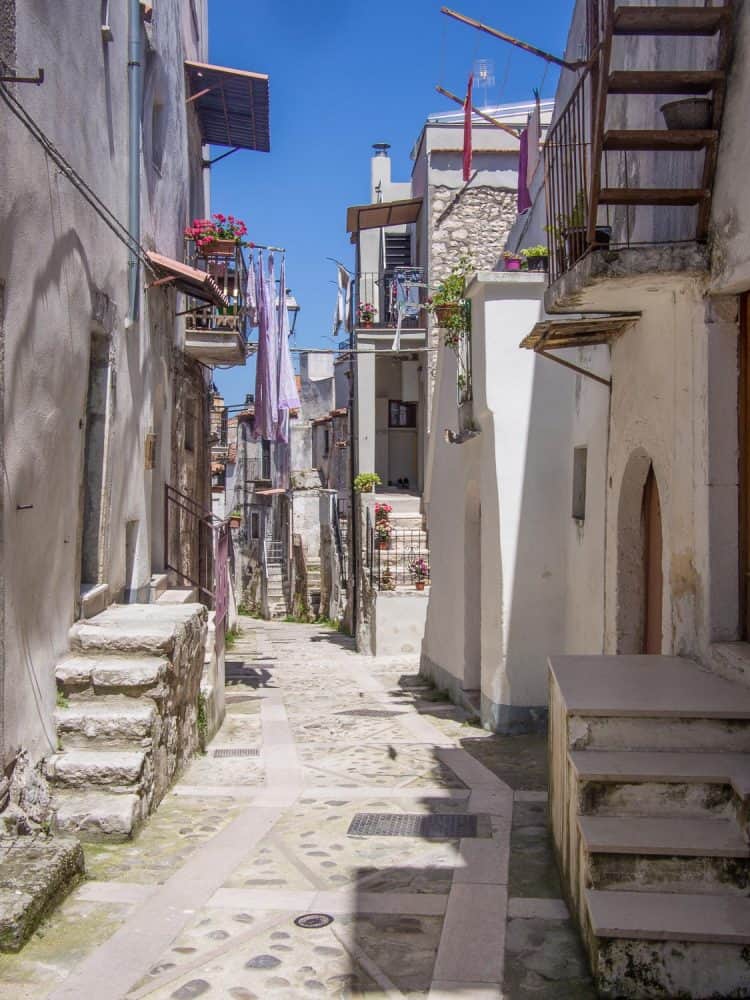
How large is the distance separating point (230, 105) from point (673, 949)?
14474 mm

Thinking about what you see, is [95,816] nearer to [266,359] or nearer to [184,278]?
[184,278]

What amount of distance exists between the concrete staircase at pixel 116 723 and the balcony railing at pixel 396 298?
17.7m

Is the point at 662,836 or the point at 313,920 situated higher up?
the point at 662,836

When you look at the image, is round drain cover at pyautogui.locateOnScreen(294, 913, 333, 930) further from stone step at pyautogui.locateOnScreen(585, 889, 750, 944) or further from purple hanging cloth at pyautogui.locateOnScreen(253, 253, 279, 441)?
purple hanging cloth at pyautogui.locateOnScreen(253, 253, 279, 441)

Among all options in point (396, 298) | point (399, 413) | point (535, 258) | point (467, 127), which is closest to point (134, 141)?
point (535, 258)

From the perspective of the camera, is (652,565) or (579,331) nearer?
(652,565)

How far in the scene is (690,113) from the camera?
5980mm

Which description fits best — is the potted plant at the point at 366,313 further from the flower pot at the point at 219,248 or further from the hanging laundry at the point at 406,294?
the flower pot at the point at 219,248

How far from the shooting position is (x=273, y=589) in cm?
3794

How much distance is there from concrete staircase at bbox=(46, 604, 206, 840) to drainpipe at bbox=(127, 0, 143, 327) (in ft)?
11.0

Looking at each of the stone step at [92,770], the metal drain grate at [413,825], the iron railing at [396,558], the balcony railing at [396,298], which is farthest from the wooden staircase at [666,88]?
the balcony railing at [396,298]

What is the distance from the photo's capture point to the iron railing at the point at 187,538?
12.5 meters

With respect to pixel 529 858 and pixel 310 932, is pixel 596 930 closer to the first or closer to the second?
pixel 310 932

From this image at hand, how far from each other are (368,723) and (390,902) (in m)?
6.11
